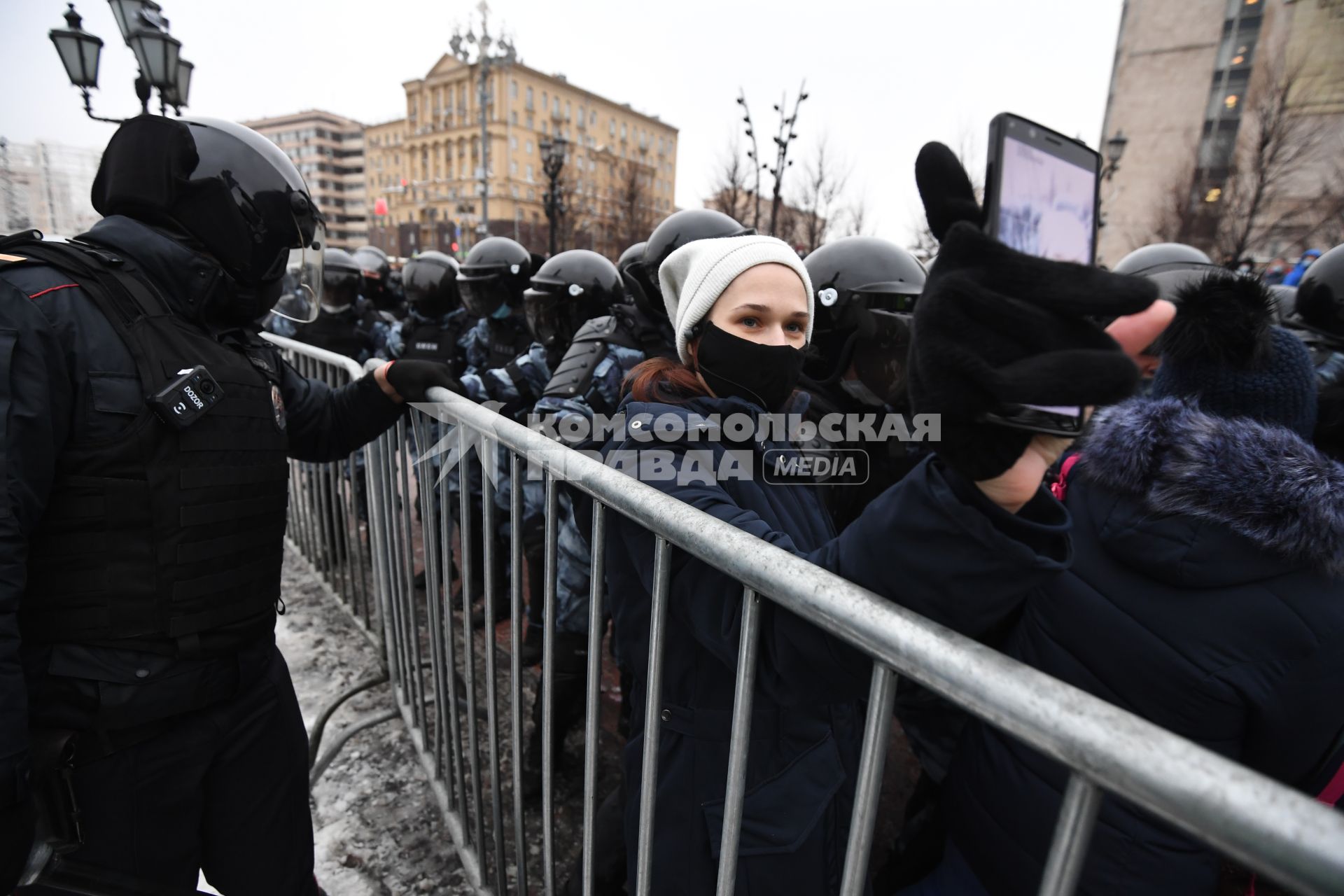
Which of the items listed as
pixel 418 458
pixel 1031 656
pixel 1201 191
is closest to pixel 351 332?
pixel 418 458

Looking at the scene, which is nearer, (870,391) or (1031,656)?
(1031,656)

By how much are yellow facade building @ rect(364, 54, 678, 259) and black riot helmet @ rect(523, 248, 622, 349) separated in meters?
57.8

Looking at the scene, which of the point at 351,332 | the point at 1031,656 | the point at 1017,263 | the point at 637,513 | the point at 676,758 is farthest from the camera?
the point at 351,332

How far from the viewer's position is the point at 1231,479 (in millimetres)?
1146

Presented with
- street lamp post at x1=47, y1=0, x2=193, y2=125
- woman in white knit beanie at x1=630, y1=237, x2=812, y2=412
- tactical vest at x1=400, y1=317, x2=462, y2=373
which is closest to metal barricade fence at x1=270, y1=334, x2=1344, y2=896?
woman in white knit beanie at x1=630, y1=237, x2=812, y2=412

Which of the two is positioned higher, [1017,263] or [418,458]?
[1017,263]

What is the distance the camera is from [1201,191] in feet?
58.3

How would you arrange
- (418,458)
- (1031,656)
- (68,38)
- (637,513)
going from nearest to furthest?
(637,513), (1031,656), (418,458), (68,38)

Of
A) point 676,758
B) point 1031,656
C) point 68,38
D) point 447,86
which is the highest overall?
point 447,86

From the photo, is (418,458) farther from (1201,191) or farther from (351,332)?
(1201,191)

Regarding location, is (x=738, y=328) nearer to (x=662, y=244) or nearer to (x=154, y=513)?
(x=154, y=513)

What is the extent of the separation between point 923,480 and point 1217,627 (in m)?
0.84

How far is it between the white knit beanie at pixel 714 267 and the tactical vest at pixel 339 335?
15.7 ft

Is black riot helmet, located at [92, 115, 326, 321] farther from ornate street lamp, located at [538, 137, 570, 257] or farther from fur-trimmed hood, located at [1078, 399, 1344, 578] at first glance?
ornate street lamp, located at [538, 137, 570, 257]
